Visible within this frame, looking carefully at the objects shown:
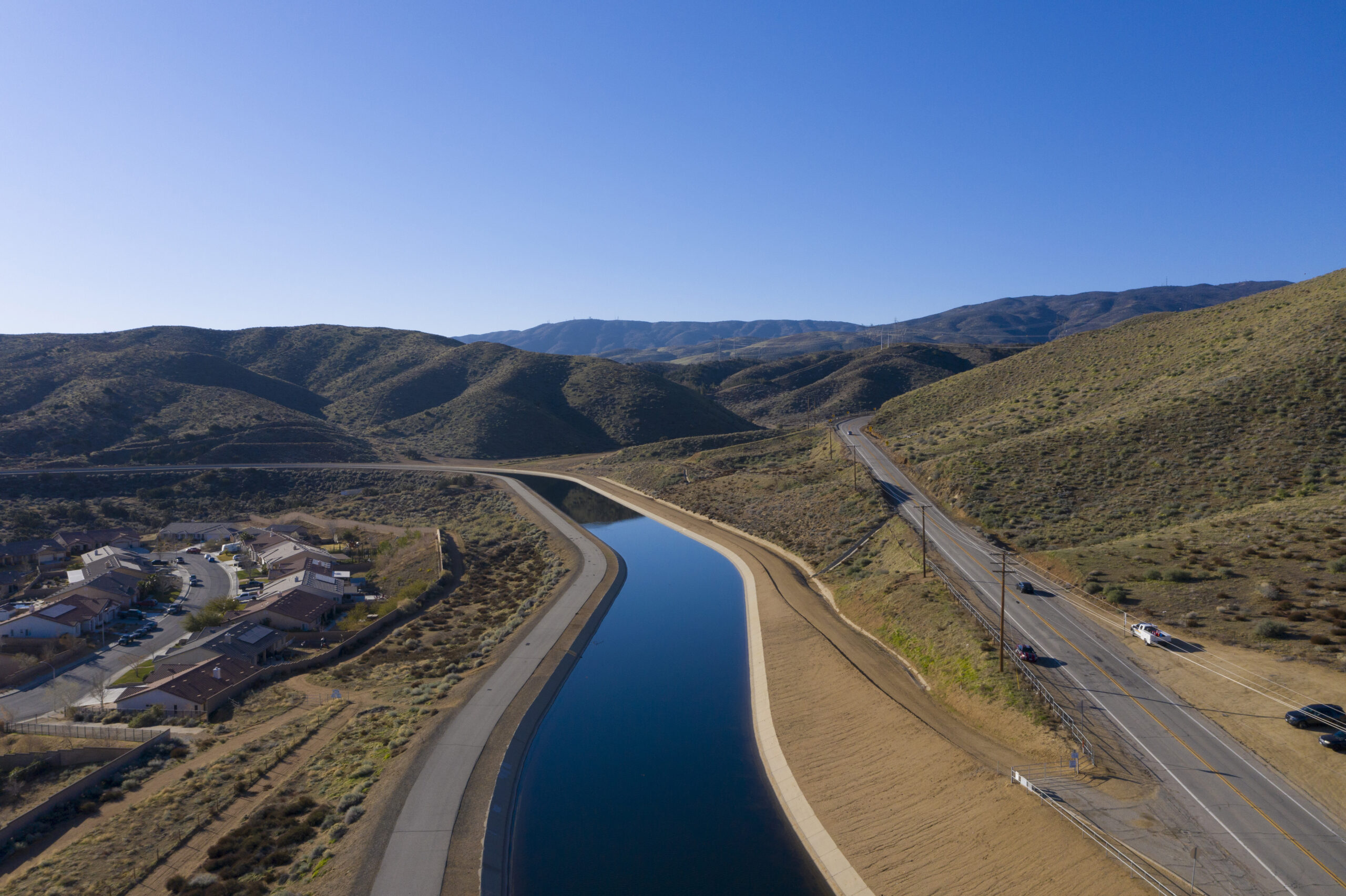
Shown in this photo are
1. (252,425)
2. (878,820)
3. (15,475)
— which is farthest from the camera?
(252,425)

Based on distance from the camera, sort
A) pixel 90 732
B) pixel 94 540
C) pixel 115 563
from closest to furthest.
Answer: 1. pixel 90 732
2. pixel 115 563
3. pixel 94 540

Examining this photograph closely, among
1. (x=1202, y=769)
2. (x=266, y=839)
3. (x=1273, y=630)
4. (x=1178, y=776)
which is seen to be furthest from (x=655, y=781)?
(x=1273, y=630)

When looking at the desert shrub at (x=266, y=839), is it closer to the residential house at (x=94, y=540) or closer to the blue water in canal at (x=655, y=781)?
the blue water in canal at (x=655, y=781)

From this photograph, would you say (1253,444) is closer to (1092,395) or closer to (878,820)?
(1092,395)

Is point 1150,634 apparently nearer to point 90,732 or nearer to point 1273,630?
point 1273,630

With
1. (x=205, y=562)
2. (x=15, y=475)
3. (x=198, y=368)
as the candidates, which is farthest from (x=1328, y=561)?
(x=198, y=368)

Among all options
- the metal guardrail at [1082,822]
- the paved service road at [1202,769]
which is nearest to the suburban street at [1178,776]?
the paved service road at [1202,769]

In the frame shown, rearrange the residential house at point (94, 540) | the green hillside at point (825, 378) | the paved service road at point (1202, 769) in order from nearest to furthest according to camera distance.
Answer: the paved service road at point (1202, 769) < the residential house at point (94, 540) < the green hillside at point (825, 378)
